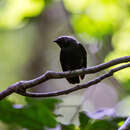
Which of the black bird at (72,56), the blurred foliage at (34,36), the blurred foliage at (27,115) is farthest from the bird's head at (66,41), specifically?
the blurred foliage at (27,115)

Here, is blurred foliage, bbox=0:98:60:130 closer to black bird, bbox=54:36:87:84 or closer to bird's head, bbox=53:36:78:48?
black bird, bbox=54:36:87:84

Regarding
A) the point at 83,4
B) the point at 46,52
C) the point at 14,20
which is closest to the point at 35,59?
the point at 46,52

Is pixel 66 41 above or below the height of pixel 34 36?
above

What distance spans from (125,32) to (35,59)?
7.10ft

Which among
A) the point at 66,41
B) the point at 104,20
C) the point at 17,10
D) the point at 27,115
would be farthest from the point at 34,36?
the point at 27,115

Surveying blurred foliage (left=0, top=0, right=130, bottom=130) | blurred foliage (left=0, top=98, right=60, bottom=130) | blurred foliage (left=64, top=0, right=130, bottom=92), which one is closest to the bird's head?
blurred foliage (left=0, top=0, right=130, bottom=130)

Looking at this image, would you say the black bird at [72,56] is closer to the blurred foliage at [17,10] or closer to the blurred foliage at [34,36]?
the blurred foliage at [34,36]

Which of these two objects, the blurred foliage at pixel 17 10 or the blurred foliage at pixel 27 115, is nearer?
the blurred foliage at pixel 27 115

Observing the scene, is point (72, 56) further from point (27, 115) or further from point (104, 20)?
point (104, 20)

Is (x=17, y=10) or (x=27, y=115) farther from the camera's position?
(x=17, y=10)

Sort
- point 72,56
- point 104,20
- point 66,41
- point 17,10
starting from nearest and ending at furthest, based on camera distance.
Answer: point 72,56, point 66,41, point 104,20, point 17,10

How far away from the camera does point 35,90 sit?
262 inches

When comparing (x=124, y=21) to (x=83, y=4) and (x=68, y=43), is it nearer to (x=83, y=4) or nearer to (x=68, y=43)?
(x=83, y=4)

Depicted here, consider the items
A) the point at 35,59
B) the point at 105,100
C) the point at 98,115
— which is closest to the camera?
the point at 98,115
